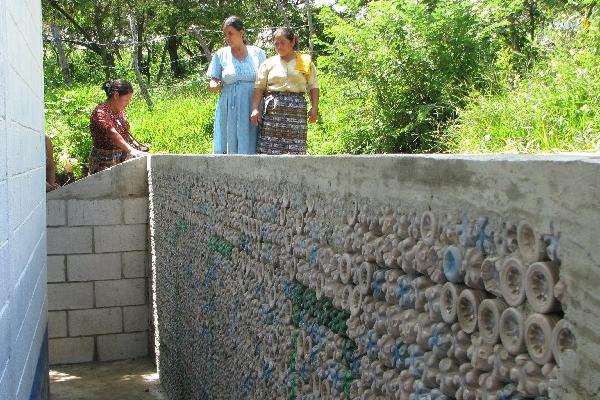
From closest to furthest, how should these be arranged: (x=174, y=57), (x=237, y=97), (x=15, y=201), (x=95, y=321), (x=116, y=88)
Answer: (x=15, y=201)
(x=237, y=97)
(x=116, y=88)
(x=95, y=321)
(x=174, y=57)

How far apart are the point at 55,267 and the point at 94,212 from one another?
0.59 meters

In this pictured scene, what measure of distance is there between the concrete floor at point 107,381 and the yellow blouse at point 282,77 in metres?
2.59

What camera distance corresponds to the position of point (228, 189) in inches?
154

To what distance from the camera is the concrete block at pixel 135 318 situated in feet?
25.1

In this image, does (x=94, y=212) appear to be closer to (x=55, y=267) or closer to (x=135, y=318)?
(x=55, y=267)

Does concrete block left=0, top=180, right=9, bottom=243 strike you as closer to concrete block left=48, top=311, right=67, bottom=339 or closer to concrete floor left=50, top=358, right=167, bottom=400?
concrete floor left=50, top=358, right=167, bottom=400

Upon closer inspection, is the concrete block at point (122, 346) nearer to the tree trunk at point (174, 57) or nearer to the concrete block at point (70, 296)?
the concrete block at point (70, 296)

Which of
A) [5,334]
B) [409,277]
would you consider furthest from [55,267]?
[409,277]

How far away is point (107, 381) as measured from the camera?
724 cm

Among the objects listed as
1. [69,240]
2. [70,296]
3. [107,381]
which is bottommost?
[107,381]

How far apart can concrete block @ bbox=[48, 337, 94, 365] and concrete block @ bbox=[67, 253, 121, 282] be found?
0.58 metres

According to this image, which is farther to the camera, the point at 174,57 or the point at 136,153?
the point at 174,57

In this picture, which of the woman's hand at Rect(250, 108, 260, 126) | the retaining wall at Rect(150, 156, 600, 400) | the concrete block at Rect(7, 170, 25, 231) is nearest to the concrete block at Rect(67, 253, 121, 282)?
the woman's hand at Rect(250, 108, 260, 126)

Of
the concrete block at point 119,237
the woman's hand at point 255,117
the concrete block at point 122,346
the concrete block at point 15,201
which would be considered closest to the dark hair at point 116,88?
the concrete block at point 119,237
